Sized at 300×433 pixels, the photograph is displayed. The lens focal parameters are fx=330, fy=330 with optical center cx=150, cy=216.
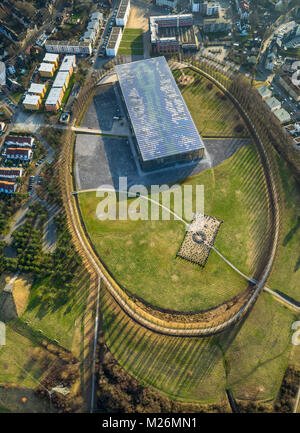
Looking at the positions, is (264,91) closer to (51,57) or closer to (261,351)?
(51,57)

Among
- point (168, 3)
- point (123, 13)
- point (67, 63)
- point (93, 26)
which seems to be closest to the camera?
point (67, 63)

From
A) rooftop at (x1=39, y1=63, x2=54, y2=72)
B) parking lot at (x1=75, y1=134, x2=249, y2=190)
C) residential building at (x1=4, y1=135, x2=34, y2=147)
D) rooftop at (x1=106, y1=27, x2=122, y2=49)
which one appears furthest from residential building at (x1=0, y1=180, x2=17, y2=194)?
rooftop at (x1=106, y1=27, x2=122, y2=49)

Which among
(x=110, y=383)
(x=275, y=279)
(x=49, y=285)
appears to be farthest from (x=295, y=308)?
(x=49, y=285)

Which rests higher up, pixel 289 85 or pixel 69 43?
pixel 69 43

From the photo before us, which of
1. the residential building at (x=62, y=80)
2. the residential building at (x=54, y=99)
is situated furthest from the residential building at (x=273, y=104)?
the residential building at (x=54, y=99)

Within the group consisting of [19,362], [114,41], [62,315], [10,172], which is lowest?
[19,362]

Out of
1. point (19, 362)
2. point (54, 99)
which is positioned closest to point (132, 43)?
point (54, 99)
